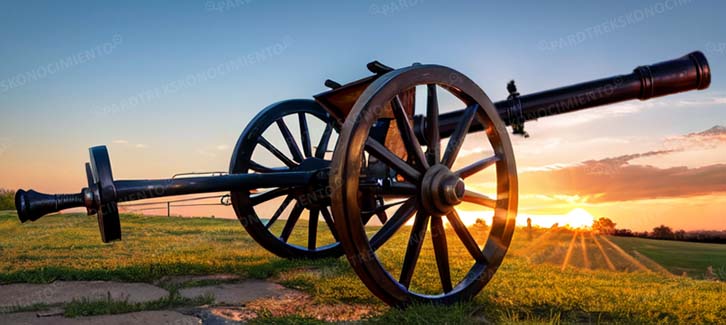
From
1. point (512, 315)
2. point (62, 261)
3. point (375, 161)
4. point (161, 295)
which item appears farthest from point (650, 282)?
point (62, 261)

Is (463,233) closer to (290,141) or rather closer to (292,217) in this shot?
(292,217)

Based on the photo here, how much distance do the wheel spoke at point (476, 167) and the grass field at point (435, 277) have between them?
1.05 m

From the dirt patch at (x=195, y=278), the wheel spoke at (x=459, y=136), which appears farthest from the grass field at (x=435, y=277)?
the wheel spoke at (x=459, y=136)

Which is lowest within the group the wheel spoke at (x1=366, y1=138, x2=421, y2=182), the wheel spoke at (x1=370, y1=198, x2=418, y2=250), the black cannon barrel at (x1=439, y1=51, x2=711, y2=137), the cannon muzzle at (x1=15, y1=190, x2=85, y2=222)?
the wheel spoke at (x1=370, y1=198, x2=418, y2=250)

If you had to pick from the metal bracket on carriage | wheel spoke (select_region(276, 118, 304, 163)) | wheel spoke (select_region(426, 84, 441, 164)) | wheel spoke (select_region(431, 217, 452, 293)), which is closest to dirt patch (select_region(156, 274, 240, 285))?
wheel spoke (select_region(276, 118, 304, 163))

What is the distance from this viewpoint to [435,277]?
5.59 meters

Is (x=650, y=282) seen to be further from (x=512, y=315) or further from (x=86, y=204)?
(x=86, y=204)

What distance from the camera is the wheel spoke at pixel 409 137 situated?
13.6 ft

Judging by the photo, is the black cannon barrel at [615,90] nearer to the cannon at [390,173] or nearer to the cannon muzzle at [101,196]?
the cannon at [390,173]

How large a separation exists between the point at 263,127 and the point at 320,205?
114 centimetres

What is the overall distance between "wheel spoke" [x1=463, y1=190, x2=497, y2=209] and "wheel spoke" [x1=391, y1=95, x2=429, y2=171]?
59 cm

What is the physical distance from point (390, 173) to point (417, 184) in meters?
0.72

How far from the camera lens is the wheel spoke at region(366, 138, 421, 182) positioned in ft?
12.8

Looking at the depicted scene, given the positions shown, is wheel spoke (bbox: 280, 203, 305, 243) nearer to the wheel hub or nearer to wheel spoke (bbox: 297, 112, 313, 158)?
wheel spoke (bbox: 297, 112, 313, 158)
